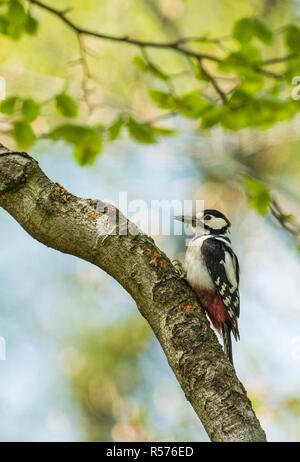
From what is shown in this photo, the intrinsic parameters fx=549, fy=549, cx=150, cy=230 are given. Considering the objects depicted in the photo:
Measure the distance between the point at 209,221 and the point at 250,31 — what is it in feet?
5.43

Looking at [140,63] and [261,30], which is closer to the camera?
[261,30]

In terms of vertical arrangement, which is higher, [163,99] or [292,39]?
[292,39]

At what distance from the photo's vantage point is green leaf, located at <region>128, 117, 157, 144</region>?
3230mm

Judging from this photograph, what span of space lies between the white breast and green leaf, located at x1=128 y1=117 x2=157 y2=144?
88 cm

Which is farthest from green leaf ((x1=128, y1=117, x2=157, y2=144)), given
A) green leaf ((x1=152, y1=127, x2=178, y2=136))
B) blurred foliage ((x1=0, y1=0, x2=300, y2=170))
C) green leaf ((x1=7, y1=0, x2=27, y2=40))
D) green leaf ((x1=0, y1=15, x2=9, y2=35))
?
green leaf ((x1=0, y1=15, x2=9, y2=35))

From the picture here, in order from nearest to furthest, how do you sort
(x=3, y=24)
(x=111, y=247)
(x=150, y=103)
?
1. (x=111, y=247)
2. (x=3, y=24)
3. (x=150, y=103)

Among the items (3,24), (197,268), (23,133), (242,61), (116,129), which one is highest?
(3,24)

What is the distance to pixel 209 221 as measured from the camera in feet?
14.7

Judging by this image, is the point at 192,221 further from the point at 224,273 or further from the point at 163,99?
the point at 163,99

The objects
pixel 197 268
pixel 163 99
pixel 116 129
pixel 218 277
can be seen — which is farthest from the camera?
pixel 218 277

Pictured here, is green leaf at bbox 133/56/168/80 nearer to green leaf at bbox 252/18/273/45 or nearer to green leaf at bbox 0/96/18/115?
green leaf at bbox 252/18/273/45

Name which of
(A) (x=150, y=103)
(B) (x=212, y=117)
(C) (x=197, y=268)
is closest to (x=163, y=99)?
(B) (x=212, y=117)
